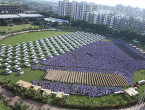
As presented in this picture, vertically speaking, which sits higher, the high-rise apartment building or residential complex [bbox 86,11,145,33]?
the high-rise apartment building

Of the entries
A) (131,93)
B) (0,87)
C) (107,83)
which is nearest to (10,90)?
(0,87)

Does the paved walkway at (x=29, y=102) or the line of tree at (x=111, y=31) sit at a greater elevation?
→ the line of tree at (x=111, y=31)

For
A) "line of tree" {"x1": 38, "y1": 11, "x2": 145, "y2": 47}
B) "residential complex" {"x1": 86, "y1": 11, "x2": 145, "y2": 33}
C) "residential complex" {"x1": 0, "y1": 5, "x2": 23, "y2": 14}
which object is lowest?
"line of tree" {"x1": 38, "y1": 11, "x2": 145, "y2": 47}

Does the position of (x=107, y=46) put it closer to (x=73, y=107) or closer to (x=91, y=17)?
(x=73, y=107)

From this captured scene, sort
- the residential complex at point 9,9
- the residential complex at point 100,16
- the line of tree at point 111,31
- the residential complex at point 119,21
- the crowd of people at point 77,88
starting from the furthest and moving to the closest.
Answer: the residential complex at point 9,9, the residential complex at point 100,16, the residential complex at point 119,21, the line of tree at point 111,31, the crowd of people at point 77,88

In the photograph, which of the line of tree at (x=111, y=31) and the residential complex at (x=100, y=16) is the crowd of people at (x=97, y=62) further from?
the residential complex at (x=100, y=16)

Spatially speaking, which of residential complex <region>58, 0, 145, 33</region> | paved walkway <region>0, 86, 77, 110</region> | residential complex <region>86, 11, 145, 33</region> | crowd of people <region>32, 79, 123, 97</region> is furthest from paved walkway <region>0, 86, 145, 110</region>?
residential complex <region>58, 0, 145, 33</region>

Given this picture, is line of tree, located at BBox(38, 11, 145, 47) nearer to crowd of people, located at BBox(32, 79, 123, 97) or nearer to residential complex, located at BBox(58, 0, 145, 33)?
residential complex, located at BBox(58, 0, 145, 33)

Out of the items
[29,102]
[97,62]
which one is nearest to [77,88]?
→ [29,102]

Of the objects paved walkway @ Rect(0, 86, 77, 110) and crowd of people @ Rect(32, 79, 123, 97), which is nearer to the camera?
paved walkway @ Rect(0, 86, 77, 110)

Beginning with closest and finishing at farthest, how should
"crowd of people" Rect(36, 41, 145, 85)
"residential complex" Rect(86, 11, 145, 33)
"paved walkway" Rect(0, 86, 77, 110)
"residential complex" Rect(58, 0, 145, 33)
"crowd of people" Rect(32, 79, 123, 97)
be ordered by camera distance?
"paved walkway" Rect(0, 86, 77, 110) < "crowd of people" Rect(32, 79, 123, 97) < "crowd of people" Rect(36, 41, 145, 85) < "residential complex" Rect(86, 11, 145, 33) < "residential complex" Rect(58, 0, 145, 33)

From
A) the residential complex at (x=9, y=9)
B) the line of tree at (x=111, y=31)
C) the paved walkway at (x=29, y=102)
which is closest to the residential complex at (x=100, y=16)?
the line of tree at (x=111, y=31)

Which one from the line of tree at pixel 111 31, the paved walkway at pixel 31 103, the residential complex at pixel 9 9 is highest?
the residential complex at pixel 9 9
